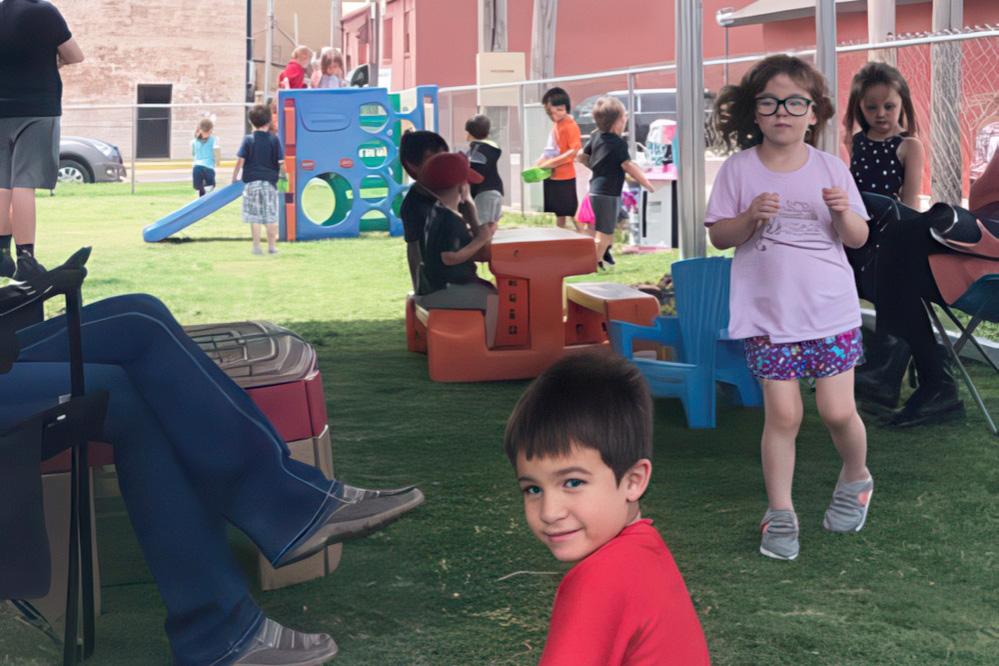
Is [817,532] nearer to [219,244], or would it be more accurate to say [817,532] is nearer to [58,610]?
[58,610]

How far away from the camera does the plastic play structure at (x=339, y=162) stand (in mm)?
13008

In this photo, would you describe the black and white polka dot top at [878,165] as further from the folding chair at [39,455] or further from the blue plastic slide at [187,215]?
the blue plastic slide at [187,215]

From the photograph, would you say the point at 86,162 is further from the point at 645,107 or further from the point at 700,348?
the point at 700,348

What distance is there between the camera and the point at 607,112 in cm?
1020

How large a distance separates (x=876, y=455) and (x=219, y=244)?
31.1 ft

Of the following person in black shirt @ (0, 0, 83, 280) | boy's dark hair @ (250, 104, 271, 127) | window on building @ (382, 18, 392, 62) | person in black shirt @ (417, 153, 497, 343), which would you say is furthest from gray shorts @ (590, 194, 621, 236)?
window on building @ (382, 18, 392, 62)

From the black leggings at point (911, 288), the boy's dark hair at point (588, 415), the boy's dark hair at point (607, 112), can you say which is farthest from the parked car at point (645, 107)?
the boy's dark hair at point (588, 415)

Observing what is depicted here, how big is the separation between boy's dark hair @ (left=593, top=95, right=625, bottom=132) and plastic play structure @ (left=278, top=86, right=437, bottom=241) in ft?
12.3

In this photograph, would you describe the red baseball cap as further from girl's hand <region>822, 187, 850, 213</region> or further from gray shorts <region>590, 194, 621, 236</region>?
gray shorts <region>590, 194, 621, 236</region>

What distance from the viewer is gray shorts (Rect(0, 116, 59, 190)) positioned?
6.33 meters

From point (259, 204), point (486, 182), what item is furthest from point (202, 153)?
point (486, 182)

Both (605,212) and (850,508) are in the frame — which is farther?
(605,212)

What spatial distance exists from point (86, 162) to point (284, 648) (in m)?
20.0

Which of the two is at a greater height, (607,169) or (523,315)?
(607,169)
